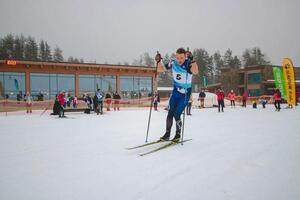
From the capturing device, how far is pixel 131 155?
166 inches

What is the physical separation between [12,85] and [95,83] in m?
10.5

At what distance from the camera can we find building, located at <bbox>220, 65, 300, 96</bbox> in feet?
165

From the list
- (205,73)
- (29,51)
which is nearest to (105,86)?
(29,51)

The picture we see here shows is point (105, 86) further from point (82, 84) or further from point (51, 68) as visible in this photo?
point (51, 68)

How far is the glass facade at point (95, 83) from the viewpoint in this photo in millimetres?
35000

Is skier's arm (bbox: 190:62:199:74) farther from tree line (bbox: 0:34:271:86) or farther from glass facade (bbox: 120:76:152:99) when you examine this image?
tree line (bbox: 0:34:271:86)

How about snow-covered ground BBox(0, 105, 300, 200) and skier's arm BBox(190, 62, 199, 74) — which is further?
skier's arm BBox(190, 62, 199, 74)

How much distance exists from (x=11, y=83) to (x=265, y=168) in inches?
1282

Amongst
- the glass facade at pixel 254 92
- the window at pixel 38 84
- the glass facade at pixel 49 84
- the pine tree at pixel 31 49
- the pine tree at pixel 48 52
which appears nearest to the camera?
the window at pixel 38 84

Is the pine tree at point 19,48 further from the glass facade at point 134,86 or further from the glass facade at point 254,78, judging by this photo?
the glass facade at point 254,78

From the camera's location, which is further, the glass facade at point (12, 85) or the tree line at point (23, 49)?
the tree line at point (23, 49)

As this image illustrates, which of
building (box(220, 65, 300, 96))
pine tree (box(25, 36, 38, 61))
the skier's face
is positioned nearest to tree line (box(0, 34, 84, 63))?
pine tree (box(25, 36, 38, 61))

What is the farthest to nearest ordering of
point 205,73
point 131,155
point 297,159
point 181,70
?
point 205,73
point 181,70
point 131,155
point 297,159

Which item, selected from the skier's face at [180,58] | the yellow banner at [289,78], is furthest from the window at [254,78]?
the skier's face at [180,58]
